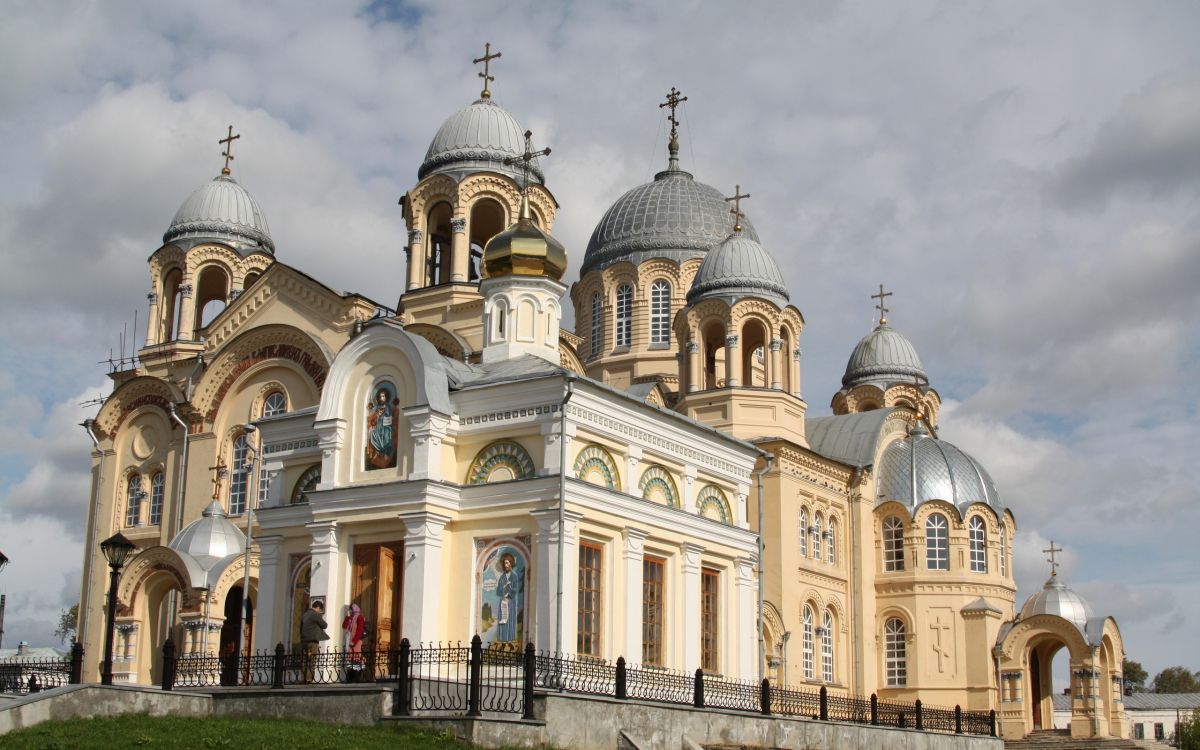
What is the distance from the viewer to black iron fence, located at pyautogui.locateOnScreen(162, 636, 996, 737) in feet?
46.2

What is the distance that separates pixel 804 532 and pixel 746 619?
347 inches

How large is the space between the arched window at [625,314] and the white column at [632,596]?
15.7m

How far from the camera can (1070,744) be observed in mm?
28750

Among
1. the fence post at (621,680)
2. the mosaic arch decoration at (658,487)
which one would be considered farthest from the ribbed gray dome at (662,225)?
the fence post at (621,680)

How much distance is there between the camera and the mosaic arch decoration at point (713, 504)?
67.3ft

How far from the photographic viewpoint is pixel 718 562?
20391 mm

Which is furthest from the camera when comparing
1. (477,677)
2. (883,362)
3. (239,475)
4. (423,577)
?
(883,362)

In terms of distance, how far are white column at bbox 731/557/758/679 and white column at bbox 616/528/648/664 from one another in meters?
2.68

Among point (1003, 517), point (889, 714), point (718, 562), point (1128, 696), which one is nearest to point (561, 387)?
point (718, 562)

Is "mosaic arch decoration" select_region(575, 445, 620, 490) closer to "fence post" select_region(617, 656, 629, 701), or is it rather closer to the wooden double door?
the wooden double door

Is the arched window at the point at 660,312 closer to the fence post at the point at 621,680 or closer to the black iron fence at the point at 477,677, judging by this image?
the black iron fence at the point at 477,677

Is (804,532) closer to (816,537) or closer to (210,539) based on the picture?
(816,537)

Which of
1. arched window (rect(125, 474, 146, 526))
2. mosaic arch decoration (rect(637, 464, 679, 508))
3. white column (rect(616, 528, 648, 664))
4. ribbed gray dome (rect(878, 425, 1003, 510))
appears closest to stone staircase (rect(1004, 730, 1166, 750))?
ribbed gray dome (rect(878, 425, 1003, 510))

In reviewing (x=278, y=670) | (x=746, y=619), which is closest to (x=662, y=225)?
(x=746, y=619)
